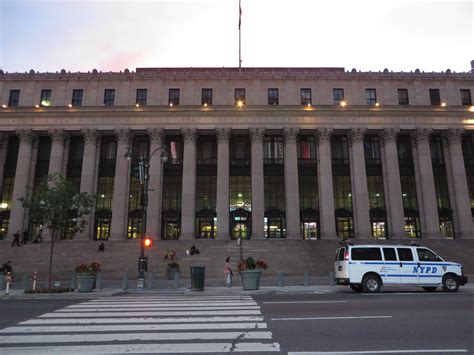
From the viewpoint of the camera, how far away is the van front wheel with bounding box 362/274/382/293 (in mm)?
19328

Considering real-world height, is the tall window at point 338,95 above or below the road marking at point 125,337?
above

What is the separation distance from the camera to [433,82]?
4838 centimetres

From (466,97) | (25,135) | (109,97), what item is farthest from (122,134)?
(466,97)

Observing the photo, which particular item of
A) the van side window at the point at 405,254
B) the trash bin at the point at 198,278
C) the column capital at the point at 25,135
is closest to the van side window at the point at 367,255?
the van side window at the point at 405,254

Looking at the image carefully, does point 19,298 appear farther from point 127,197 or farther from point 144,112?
point 144,112

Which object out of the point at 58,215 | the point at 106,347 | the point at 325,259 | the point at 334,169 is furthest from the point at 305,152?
the point at 106,347

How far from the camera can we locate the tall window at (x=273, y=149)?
47844 millimetres

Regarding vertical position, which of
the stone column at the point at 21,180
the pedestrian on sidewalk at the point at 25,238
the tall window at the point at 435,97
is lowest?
the pedestrian on sidewalk at the point at 25,238

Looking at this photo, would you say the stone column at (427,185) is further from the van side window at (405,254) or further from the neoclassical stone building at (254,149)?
the van side window at (405,254)

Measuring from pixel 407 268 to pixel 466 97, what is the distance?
1505 inches

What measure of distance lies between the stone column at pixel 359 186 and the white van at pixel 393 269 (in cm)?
Result: 2319

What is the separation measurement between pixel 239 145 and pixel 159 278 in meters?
23.0

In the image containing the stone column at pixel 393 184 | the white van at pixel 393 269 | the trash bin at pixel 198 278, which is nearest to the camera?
the white van at pixel 393 269

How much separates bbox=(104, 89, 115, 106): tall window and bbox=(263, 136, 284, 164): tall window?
776 inches
